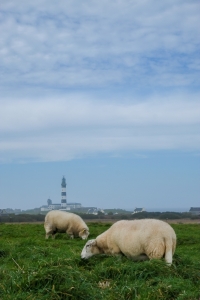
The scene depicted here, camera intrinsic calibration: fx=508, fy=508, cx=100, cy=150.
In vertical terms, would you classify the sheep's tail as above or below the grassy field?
above

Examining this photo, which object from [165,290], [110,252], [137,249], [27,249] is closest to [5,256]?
[27,249]

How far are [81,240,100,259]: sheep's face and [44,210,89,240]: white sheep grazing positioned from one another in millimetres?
8763

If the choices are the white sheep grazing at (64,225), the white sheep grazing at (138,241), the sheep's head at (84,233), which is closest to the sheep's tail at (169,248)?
the white sheep grazing at (138,241)

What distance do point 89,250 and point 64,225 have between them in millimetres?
9753

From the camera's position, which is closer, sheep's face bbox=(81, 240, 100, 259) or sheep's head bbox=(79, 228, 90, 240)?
sheep's face bbox=(81, 240, 100, 259)

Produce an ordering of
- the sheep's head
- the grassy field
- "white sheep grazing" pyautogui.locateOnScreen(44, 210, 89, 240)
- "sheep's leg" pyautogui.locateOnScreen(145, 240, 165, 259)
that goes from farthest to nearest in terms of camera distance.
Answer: "white sheep grazing" pyautogui.locateOnScreen(44, 210, 89, 240)
the sheep's head
"sheep's leg" pyautogui.locateOnScreen(145, 240, 165, 259)
the grassy field

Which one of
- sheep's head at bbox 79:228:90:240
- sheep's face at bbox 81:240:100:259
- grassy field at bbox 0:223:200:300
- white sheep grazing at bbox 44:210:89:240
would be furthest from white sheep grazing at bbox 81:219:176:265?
white sheep grazing at bbox 44:210:89:240

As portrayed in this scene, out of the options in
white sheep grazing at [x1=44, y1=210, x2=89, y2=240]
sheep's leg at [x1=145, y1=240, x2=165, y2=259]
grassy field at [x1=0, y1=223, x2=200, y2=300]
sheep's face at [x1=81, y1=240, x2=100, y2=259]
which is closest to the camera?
grassy field at [x1=0, y1=223, x2=200, y2=300]

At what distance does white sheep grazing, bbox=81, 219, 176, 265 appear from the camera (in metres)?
11.3

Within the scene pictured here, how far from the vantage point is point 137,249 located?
11.8m

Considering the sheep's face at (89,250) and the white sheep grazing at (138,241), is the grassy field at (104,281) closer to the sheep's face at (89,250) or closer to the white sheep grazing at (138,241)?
the white sheep grazing at (138,241)

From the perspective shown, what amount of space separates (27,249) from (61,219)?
8.96 m

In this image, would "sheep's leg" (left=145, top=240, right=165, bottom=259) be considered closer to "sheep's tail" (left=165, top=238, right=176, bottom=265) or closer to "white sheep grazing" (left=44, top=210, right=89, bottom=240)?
"sheep's tail" (left=165, top=238, right=176, bottom=265)

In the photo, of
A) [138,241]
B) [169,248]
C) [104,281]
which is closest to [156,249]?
[169,248]
